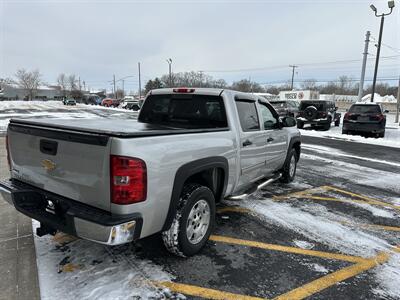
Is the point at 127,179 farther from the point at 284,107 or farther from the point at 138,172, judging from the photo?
the point at 284,107

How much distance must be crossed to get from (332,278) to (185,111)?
283 centimetres

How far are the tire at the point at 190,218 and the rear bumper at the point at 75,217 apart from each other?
561mm

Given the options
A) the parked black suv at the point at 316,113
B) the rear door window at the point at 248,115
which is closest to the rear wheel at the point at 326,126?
the parked black suv at the point at 316,113

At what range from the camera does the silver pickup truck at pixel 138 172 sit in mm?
2654

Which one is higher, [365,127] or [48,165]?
[48,165]

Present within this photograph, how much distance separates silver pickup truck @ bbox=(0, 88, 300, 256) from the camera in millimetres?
2654

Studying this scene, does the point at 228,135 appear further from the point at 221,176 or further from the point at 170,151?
the point at 170,151

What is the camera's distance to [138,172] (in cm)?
267

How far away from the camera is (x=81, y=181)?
283 centimetres

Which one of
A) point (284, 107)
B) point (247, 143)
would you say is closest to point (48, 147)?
point (247, 143)

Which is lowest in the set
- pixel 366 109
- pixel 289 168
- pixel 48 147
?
pixel 289 168

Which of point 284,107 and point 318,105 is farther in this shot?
point 284,107

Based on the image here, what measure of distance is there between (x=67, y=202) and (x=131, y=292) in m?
1.01

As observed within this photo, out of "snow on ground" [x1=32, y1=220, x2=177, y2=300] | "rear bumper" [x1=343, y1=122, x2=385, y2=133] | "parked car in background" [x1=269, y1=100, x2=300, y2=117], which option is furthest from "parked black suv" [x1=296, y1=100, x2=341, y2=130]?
"snow on ground" [x1=32, y1=220, x2=177, y2=300]
